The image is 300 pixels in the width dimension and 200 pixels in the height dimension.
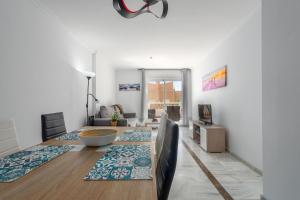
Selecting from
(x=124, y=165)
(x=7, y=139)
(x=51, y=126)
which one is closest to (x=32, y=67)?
(x=51, y=126)

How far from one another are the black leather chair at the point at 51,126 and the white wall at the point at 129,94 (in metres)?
5.15

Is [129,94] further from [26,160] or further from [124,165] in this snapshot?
[124,165]

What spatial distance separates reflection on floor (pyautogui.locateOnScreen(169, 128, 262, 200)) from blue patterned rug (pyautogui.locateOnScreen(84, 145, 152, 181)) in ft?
3.82

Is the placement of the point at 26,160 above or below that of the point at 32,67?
below

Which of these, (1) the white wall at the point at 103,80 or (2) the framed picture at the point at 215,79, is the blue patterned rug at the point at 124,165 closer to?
(2) the framed picture at the point at 215,79

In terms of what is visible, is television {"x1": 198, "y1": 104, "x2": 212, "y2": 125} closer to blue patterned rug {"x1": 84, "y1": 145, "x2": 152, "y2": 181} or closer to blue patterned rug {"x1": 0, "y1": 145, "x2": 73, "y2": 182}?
blue patterned rug {"x1": 84, "y1": 145, "x2": 152, "y2": 181}

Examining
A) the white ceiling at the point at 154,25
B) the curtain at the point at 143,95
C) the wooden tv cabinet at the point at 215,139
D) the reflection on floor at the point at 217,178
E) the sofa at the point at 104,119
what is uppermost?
the white ceiling at the point at 154,25

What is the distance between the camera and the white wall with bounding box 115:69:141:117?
24.0ft

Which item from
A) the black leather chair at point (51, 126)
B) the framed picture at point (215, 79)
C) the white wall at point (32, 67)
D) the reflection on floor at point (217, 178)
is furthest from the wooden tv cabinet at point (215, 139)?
the white wall at point (32, 67)

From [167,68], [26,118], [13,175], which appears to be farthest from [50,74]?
[167,68]

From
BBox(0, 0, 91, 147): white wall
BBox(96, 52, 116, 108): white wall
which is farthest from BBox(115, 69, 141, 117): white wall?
BBox(0, 0, 91, 147): white wall

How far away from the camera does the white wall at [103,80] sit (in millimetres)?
5082

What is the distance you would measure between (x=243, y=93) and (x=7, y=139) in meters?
3.33

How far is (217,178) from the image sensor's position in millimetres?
2408
